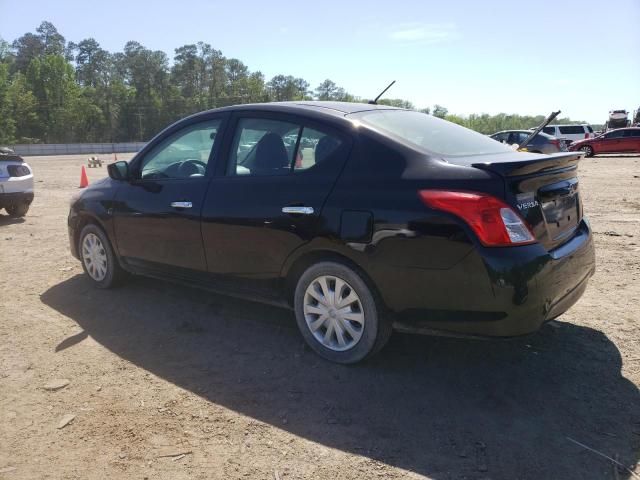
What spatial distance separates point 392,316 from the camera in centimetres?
318

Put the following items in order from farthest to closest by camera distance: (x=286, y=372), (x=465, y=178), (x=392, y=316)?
(x=286, y=372), (x=392, y=316), (x=465, y=178)

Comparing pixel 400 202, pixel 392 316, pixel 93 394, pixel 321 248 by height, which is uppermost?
pixel 400 202

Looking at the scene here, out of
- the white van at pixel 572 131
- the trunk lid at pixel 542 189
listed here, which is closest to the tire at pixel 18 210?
the trunk lid at pixel 542 189

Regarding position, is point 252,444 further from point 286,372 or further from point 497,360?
point 497,360

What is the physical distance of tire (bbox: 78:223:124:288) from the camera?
16.5 ft

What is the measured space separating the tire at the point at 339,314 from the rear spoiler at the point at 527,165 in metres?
1.03

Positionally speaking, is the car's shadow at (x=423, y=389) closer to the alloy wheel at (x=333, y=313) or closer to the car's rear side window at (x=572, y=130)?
the alloy wheel at (x=333, y=313)

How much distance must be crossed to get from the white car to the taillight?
28.1 feet

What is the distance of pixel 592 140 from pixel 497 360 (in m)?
26.5

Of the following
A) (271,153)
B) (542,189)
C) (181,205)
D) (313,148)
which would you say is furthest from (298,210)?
(542,189)

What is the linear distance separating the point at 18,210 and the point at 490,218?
9366mm

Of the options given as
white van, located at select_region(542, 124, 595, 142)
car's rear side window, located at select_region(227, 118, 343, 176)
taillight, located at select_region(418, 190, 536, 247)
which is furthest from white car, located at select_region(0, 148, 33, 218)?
white van, located at select_region(542, 124, 595, 142)

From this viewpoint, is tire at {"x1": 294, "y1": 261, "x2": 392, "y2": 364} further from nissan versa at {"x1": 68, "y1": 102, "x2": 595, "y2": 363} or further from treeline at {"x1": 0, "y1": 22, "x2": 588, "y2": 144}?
treeline at {"x1": 0, "y1": 22, "x2": 588, "y2": 144}

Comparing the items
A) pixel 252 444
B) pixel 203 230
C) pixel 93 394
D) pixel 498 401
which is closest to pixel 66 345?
pixel 93 394
